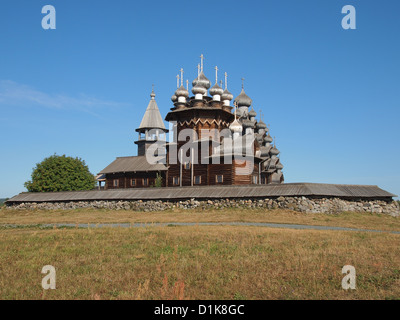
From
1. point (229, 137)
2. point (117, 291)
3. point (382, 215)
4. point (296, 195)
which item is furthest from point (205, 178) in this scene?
point (117, 291)

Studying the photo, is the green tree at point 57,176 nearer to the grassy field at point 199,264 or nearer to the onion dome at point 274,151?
the onion dome at point 274,151

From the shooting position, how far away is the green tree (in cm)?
4966

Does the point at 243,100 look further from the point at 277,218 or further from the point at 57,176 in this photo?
the point at 277,218

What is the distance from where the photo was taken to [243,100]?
2208 inches

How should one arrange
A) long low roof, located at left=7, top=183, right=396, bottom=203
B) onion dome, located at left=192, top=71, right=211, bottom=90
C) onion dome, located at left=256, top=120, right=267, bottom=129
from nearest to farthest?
1. long low roof, located at left=7, top=183, right=396, bottom=203
2. onion dome, located at left=192, top=71, right=211, bottom=90
3. onion dome, located at left=256, top=120, right=267, bottom=129

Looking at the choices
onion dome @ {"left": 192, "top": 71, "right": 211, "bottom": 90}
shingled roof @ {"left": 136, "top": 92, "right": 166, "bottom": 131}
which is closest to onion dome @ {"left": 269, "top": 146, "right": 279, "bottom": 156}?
onion dome @ {"left": 192, "top": 71, "right": 211, "bottom": 90}

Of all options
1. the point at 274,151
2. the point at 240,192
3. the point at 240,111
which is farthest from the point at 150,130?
the point at 240,192

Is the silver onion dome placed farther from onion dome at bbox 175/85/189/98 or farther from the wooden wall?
onion dome at bbox 175/85/189/98

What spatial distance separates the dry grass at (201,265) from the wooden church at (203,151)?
2433 centimetres

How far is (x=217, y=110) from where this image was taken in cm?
4422

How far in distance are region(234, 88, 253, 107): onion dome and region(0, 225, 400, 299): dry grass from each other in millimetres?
41764

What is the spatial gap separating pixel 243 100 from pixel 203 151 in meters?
17.1
